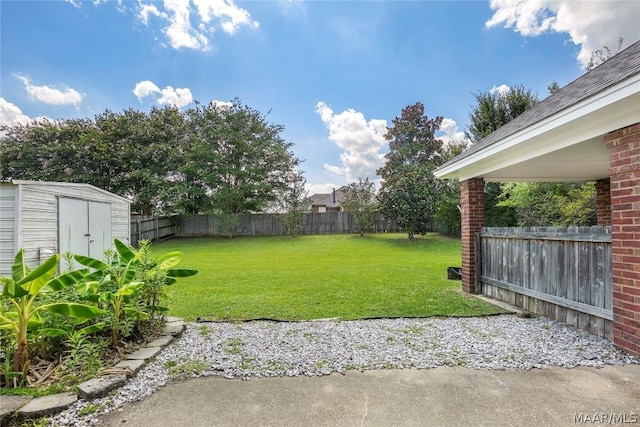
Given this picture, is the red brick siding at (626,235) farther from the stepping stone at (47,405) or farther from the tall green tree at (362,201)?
the tall green tree at (362,201)

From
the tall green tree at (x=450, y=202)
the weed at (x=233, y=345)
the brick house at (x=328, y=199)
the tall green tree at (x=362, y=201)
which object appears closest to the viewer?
the weed at (x=233, y=345)

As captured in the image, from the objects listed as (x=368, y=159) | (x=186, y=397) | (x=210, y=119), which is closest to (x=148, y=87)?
(x=210, y=119)

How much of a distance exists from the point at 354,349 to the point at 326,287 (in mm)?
3670

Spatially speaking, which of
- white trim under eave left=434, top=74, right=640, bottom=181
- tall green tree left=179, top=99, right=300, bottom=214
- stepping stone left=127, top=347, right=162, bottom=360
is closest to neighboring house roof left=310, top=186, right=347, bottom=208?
tall green tree left=179, top=99, right=300, bottom=214

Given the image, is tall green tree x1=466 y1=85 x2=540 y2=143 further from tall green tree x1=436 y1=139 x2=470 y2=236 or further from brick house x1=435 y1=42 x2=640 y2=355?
brick house x1=435 y1=42 x2=640 y2=355

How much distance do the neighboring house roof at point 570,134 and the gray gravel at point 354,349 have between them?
2.34m

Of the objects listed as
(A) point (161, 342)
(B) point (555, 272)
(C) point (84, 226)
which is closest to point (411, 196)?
(B) point (555, 272)

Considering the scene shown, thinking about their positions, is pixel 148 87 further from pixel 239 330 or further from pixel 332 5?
pixel 239 330

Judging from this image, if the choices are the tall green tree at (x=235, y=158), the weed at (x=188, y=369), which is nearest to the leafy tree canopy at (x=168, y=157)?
the tall green tree at (x=235, y=158)

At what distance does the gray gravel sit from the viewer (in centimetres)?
290

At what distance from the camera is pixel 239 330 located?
414cm

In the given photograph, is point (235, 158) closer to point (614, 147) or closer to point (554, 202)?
point (554, 202)

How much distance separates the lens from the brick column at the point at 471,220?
20.2ft

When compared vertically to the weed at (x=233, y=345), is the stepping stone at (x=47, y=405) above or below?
above
